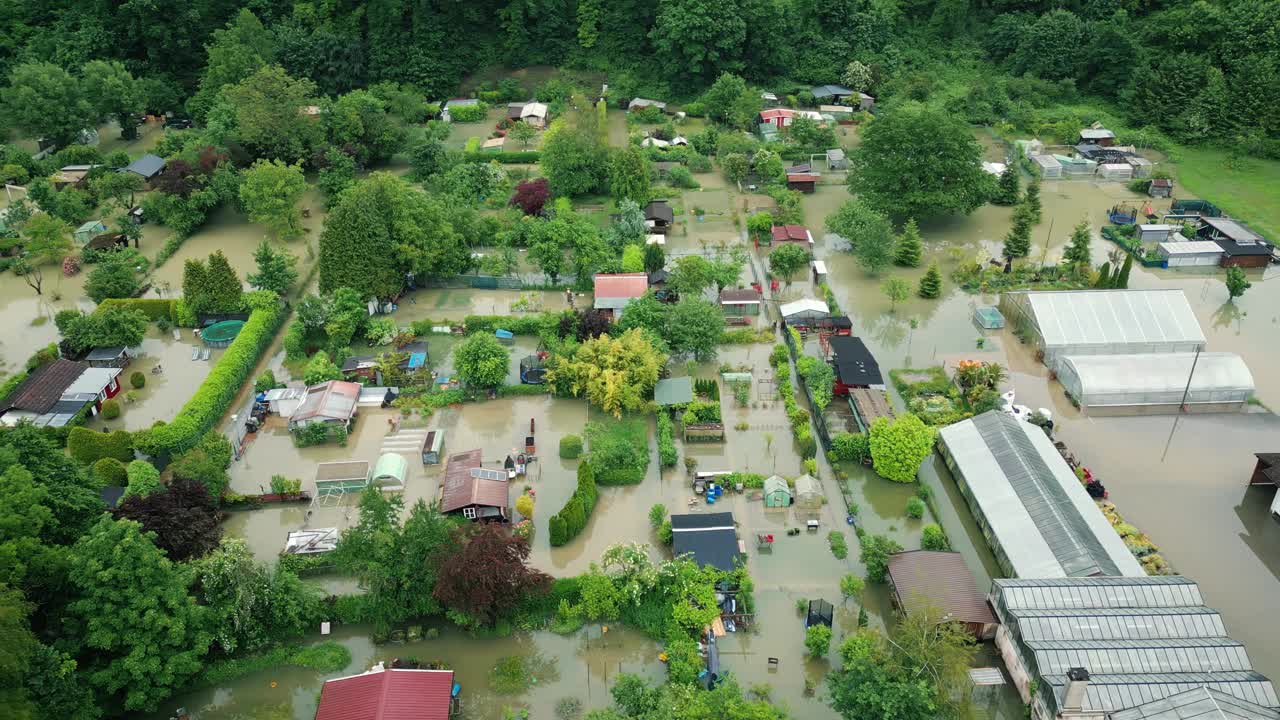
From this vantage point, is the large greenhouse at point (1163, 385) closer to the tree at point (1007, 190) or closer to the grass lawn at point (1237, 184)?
the grass lawn at point (1237, 184)

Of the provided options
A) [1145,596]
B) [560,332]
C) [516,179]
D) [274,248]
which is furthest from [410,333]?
[1145,596]

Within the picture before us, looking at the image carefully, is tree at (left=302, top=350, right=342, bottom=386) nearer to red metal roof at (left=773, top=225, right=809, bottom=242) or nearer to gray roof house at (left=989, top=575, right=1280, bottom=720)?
red metal roof at (left=773, top=225, right=809, bottom=242)

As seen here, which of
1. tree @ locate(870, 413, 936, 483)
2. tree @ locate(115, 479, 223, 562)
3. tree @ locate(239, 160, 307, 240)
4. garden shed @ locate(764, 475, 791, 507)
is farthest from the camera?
tree @ locate(239, 160, 307, 240)

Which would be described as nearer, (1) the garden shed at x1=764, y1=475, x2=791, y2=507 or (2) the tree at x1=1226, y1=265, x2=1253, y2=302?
(1) the garden shed at x1=764, y1=475, x2=791, y2=507

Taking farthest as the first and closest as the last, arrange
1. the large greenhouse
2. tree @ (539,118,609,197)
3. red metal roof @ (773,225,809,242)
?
1. tree @ (539,118,609,197)
2. red metal roof @ (773,225,809,242)
3. the large greenhouse

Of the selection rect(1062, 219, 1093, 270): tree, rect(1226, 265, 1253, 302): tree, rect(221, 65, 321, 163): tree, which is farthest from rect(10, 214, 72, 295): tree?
rect(1226, 265, 1253, 302): tree

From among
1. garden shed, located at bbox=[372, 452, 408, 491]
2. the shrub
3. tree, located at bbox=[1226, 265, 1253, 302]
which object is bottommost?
garden shed, located at bbox=[372, 452, 408, 491]

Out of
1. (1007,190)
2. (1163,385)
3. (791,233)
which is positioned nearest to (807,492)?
(1163,385)

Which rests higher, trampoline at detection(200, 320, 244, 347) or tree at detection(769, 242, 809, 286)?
tree at detection(769, 242, 809, 286)

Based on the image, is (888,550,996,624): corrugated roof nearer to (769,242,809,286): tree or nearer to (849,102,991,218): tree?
(769,242,809,286): tree
